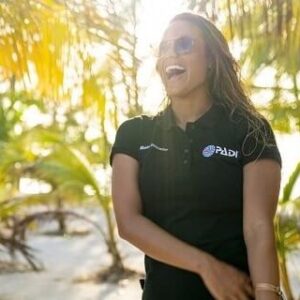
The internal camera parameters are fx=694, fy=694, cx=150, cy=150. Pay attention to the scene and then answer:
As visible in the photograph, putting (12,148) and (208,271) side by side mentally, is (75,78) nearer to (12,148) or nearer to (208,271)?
(208,271)

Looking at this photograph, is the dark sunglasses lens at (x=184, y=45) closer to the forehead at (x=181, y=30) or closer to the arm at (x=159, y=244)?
the forehead at (x=181, y=30)

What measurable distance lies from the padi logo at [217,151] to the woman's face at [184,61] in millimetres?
182

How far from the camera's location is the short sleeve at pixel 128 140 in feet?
6.43

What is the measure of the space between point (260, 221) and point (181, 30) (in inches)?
23.2

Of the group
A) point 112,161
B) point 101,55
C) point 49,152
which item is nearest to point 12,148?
point 49,152

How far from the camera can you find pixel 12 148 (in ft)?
34.0

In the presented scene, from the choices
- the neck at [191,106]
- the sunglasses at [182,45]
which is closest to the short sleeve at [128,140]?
the neck at [191,106]

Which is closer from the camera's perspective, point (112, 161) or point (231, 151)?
point (231, 151)

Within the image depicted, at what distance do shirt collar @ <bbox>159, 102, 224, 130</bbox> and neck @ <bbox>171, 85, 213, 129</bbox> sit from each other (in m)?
0.02

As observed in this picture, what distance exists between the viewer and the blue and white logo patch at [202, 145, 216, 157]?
73.5 inches

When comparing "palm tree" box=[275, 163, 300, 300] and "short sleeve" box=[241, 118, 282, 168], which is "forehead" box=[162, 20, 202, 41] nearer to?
"short sleeve" box=[241, 118, 282, 168]

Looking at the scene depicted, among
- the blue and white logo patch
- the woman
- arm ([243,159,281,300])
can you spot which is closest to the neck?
the woman

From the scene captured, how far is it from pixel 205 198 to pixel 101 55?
12.9ft

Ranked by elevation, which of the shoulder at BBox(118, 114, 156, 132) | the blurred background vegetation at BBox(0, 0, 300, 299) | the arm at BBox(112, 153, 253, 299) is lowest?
the arm at BBox(112, 153, 253, 299)
